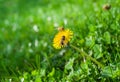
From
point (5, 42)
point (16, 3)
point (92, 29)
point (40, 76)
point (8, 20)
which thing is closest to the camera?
point (40, 76)

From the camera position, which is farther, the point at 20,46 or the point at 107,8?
the point at 20,46

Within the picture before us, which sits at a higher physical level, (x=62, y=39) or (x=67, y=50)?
(x=62, y=39)

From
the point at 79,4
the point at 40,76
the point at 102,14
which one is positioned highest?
the point at 79,4

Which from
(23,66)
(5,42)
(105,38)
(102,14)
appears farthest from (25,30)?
(105,38)

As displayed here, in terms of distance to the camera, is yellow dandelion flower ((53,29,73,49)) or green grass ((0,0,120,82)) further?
green grass ((0,0,120,82))

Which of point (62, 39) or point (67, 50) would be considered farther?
point (67, 50)

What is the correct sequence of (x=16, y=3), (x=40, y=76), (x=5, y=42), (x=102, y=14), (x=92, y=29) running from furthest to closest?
(x=16, y=3)
(x=5, y=42)
(x=102, y=14)
(x=92, y=29)
(x=40, y=76)

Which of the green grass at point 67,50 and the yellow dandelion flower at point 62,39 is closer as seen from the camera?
the yellow dandelion flower at point 62,39

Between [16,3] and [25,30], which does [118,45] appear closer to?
[25,30]
